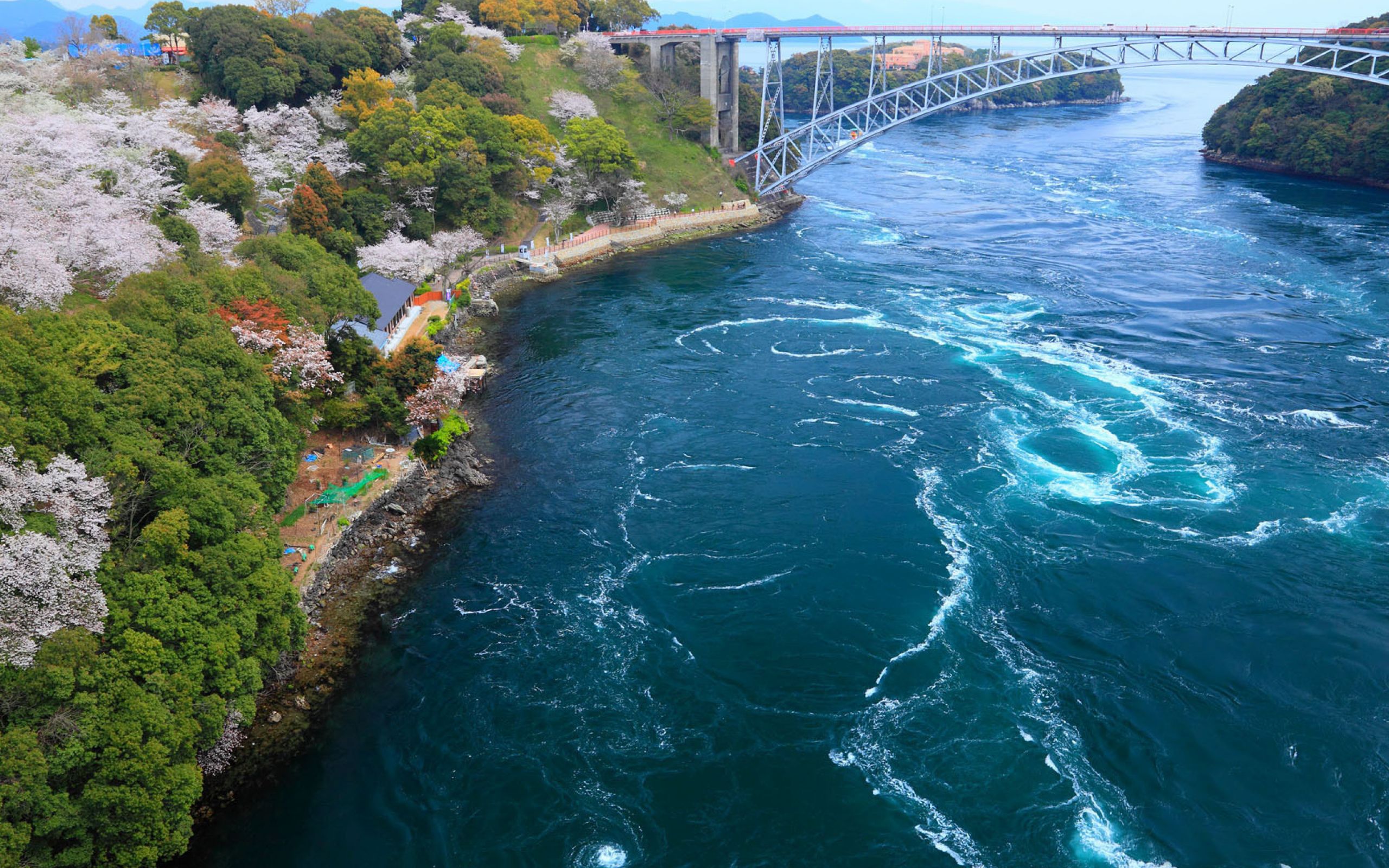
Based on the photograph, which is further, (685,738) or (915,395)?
(915,395)

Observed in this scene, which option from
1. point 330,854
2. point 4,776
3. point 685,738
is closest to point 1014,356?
point 685,738

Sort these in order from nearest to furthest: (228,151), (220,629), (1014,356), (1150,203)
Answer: (220,629) → (1014,356) → (228,151) → (1150,203)

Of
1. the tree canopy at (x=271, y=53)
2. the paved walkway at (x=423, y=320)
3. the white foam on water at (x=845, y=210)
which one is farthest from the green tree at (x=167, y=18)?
the white foam on water at (x=845, y=210)

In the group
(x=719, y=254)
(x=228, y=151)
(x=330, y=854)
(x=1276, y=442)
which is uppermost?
(x=228, y=151)

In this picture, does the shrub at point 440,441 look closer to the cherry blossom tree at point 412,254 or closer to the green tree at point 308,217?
the cherry blossom tree at point 412,254

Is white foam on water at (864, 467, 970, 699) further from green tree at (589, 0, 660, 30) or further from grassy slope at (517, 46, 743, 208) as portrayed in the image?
green tree at (589, 0, 660, 30)

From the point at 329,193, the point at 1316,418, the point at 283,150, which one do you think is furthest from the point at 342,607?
the point at 283,150

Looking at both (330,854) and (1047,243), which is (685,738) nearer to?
(330,854)

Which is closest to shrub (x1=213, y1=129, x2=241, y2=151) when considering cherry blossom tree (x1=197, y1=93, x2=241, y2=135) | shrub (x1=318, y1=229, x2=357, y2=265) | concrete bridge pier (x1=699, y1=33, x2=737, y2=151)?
cherry blossom tree (x1=197, y1=93, x2=241, y2=135)

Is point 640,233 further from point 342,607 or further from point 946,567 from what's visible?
point 342,607
